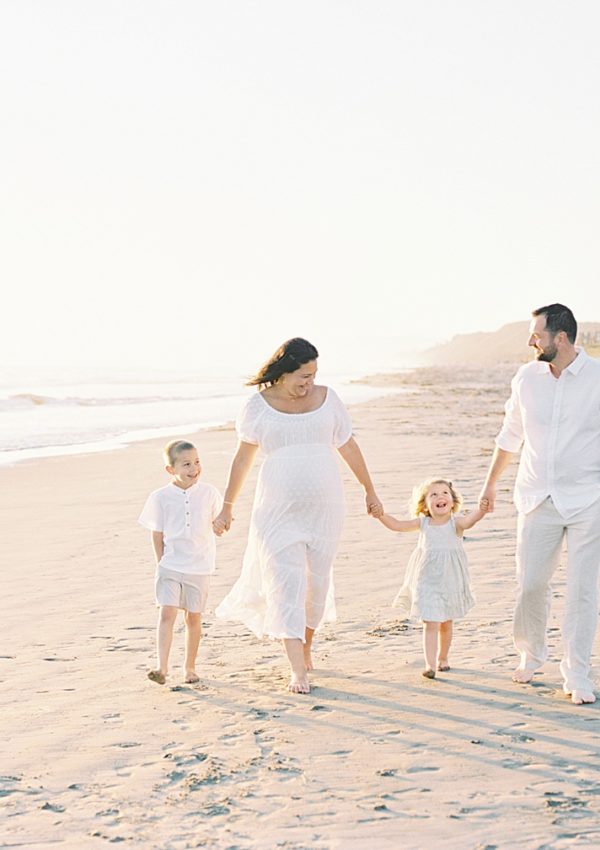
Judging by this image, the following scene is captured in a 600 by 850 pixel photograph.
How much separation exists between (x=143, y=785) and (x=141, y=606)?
3.10m

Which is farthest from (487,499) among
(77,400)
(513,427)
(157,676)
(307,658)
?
(77,400)

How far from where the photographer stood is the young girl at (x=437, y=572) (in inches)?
219

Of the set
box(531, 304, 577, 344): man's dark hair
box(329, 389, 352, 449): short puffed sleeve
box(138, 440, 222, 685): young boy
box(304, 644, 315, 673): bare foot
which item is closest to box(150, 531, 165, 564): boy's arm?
box(138, 440, 222, 685): young boy

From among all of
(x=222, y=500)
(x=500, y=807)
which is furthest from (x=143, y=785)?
(x=222, y=500)

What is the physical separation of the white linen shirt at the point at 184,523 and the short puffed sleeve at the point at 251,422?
336 mm

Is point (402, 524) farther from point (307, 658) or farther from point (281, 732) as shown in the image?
point (281, 732)

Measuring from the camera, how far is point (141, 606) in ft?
23.8

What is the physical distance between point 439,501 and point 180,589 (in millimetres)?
1459

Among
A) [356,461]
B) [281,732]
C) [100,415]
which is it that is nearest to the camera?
[281,732]

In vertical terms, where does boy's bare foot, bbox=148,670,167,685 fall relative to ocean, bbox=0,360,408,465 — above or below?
below

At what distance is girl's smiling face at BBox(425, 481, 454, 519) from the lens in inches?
223

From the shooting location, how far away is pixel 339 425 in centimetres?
568

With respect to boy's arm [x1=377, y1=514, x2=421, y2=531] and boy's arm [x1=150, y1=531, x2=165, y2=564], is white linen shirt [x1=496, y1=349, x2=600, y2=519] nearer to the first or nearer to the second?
boy's arm [x1=377, y1=514, x2=421, y2=531]

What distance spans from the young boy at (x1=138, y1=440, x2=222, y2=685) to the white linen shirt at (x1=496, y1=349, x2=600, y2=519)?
1.69 meters
